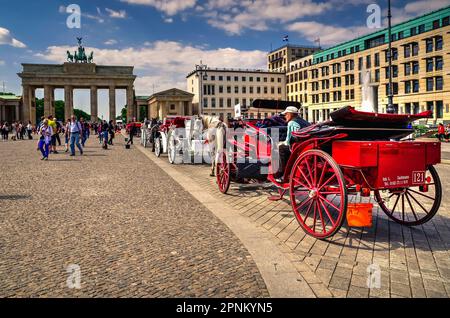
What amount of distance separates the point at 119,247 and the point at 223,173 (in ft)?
13.6

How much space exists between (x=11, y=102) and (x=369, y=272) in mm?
116674

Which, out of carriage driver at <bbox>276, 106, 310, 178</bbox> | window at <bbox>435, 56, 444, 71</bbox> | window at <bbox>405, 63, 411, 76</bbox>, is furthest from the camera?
window at <bbox>405, 63, 411, 76</bbox>

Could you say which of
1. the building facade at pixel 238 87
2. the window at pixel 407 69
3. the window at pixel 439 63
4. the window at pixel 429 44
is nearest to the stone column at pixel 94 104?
the building facade at pixel 238 87

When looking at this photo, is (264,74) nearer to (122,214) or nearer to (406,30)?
(406,30)

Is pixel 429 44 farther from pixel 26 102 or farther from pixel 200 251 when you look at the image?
pixel 26 102

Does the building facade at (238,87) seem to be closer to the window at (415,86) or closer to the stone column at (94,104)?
the stone column at (94,104)

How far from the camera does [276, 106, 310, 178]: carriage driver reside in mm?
5801

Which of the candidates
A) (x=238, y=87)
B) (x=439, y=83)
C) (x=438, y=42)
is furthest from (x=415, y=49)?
(x=238, y=87)

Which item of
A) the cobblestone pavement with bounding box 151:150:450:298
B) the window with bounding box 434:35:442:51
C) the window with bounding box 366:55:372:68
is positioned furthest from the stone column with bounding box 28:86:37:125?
the cobblestone pavement with bounding box 151:150:450:298

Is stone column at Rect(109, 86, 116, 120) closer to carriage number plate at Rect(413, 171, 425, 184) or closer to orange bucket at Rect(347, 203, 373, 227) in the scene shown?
orange bucket at Rect(347, 203, 373, 227)

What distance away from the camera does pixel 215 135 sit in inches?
371

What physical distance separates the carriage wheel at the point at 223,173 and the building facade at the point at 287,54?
104m

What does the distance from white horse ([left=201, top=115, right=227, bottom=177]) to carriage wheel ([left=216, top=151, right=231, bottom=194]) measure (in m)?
0.18
